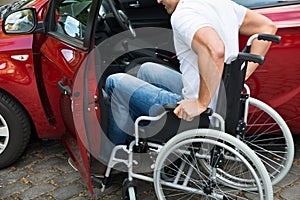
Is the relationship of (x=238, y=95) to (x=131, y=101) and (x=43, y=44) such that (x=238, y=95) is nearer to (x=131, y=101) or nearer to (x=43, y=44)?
(x=131, y=101)

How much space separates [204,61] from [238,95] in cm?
36

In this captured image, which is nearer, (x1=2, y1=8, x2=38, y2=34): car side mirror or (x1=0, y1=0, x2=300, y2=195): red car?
(x1=0, y1=0, x2=300, y2=195): red car

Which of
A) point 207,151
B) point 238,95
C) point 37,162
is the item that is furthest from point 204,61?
point 37,162

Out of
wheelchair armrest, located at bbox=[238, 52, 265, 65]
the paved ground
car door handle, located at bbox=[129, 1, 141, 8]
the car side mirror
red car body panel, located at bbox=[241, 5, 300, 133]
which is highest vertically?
the car side mirror

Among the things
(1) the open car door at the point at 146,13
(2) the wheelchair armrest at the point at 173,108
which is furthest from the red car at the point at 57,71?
(1) the open car door at the point at 146,13

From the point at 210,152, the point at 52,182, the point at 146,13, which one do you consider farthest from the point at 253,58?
the point at 146,13

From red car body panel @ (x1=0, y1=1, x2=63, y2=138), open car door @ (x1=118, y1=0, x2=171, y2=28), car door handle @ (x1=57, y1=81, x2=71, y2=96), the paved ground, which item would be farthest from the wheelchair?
open car door @ (x1=118, y1=0, x2=171, y2=28)

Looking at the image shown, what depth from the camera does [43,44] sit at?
109 inches

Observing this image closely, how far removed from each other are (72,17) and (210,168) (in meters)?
1.39

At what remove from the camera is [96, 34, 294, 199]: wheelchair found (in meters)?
2.06

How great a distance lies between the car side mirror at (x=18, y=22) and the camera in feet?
9.26

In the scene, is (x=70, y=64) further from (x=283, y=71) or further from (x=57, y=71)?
(x=283, y=71)

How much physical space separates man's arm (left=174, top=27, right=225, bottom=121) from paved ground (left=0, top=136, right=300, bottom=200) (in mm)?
933

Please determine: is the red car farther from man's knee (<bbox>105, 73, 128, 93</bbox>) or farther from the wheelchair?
the wheelchair
